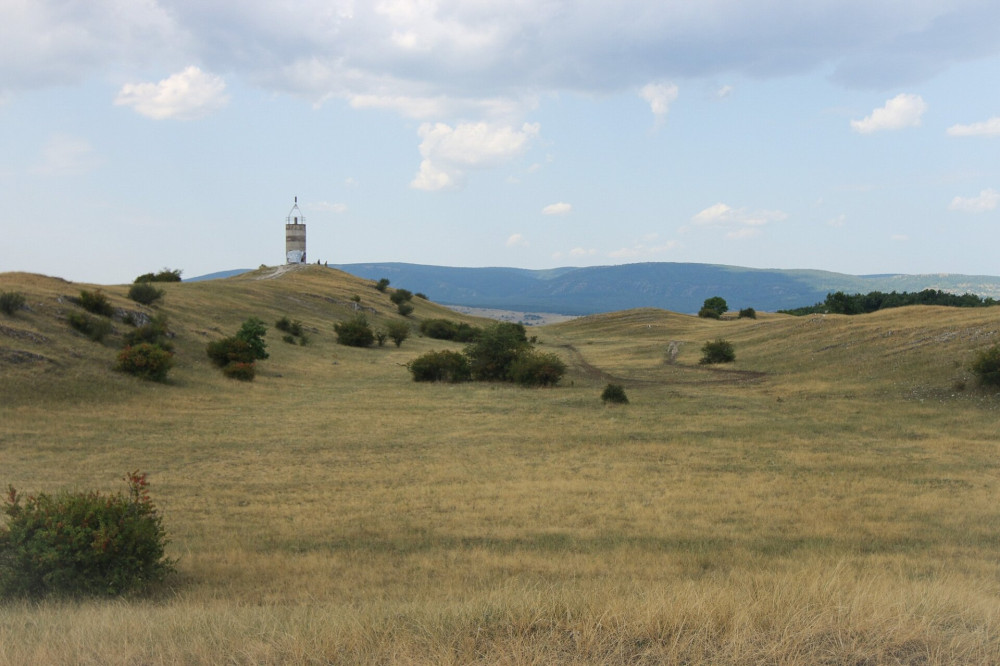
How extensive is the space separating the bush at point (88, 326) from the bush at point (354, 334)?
24.2 meters

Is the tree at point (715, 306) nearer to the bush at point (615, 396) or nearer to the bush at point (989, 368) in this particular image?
the bush at point (989, 368)

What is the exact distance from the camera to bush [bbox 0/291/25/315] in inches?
1073

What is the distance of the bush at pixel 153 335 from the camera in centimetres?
3023

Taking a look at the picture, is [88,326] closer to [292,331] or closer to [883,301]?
[292,331]

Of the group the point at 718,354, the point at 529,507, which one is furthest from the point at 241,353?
the point at 718,354

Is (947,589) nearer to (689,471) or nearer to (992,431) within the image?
Answer: (689,471)

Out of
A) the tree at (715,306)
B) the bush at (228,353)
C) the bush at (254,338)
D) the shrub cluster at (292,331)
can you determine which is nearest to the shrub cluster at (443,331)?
the shrub cluster at (292,331)

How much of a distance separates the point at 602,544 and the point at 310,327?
48612 mm

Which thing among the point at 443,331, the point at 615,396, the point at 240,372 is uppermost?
the point at 443,331

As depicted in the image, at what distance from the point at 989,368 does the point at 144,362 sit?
97.2 ft

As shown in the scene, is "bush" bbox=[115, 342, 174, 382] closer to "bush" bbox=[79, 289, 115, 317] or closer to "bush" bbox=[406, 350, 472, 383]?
"bush" bbox=[79, 289, 115, 317]

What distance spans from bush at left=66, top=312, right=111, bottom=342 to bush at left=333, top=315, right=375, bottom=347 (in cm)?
2420

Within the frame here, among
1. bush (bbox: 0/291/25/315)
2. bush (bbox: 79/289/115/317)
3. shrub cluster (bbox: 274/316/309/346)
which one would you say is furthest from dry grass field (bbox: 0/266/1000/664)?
shrub cluster (bbox: 274/316/309/346)

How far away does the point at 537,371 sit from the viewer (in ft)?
110
